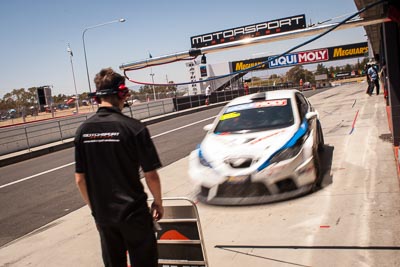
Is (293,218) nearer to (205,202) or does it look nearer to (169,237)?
(205,202)

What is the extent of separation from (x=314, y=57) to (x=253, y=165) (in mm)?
53146

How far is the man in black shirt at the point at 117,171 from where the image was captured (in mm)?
2727

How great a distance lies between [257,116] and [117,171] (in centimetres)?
494

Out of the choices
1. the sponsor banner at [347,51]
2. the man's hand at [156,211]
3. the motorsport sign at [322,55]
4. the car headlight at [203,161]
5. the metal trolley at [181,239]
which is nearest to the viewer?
the man's hand at [156,211]

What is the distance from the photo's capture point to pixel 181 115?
2880 centimetres

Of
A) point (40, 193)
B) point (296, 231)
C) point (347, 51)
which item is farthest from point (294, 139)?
point (347, 51)

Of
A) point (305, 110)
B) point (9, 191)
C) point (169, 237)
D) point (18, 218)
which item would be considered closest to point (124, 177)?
point (169, 237)

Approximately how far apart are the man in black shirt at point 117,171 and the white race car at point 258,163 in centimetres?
304

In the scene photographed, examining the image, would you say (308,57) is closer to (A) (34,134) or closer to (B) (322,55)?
(B) (322,55)

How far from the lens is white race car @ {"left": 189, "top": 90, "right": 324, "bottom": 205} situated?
5744mm

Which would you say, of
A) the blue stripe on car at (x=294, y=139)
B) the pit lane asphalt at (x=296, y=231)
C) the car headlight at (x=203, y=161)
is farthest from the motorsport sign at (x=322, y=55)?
the pit lane asphalt at (x=296, y=231)

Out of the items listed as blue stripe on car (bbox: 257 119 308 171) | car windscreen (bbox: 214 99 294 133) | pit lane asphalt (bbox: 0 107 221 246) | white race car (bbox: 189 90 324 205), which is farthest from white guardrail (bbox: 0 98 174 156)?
blue stripe on car (bbox: 257 119 308 171)

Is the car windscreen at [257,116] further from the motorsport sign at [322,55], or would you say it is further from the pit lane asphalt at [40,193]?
the motorsport sign at [322,55]

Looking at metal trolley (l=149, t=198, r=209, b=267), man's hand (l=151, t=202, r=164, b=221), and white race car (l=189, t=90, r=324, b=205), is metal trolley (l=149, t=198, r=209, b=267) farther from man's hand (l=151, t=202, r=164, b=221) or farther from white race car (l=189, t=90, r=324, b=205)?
white race car (l=189, t=90, r=324, b=205)
